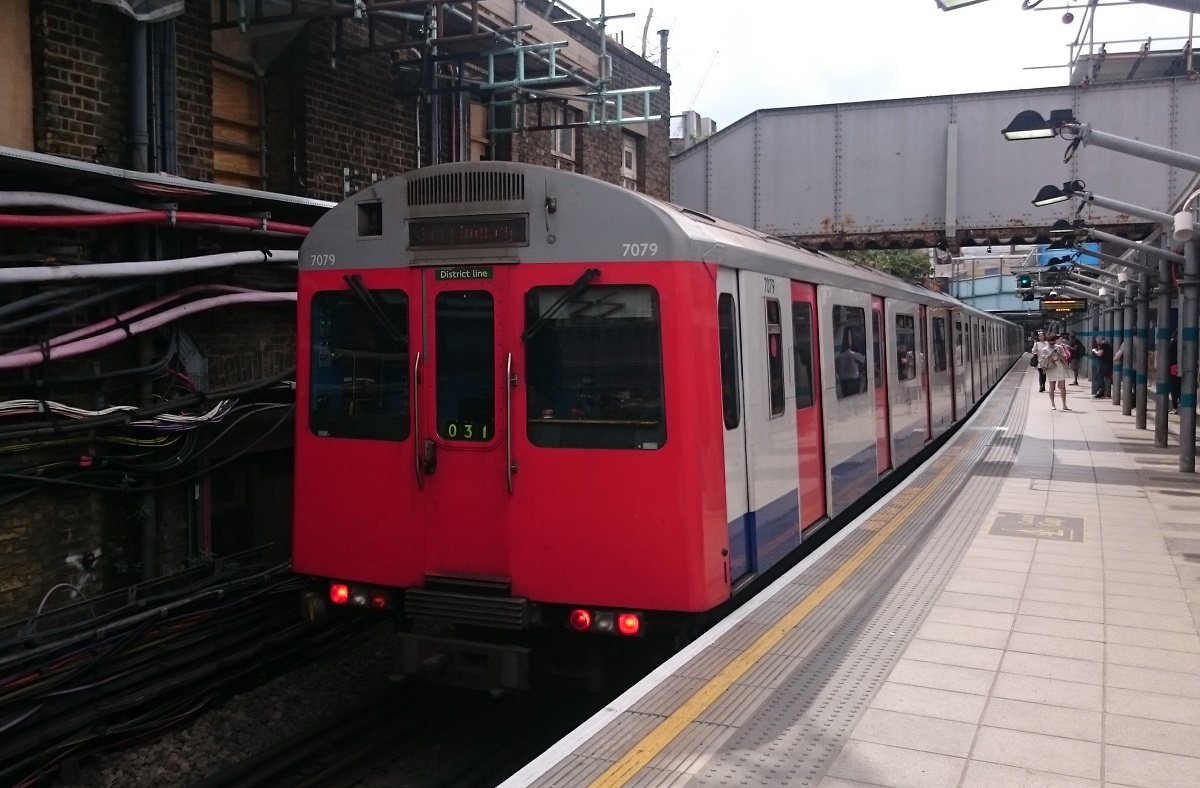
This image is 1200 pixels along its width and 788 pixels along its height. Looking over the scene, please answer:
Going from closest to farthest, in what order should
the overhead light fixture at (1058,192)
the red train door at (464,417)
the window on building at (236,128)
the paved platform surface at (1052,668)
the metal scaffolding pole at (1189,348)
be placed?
the paved platform surface at (1052,668), the red train door at (464,417), the window on building at (236,128), the overhead light fixture at (1058,192), the metal scaffolding pole at (1189,348)

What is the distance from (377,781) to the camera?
6016mm

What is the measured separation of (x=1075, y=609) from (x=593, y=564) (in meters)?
3.26

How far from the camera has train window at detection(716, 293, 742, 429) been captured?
5.83m

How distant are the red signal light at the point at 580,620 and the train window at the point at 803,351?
104 inches

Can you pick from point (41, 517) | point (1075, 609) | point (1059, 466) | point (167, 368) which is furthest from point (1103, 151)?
point (41, 517)

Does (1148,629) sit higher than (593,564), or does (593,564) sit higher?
(593,564)

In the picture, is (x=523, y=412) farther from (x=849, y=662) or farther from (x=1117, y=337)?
(x=1117, y=337)

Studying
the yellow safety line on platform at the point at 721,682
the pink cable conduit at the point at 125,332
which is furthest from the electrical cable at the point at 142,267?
the yellow safety line on platform at the point at 721,682

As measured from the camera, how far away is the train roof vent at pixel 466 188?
5.68 metres

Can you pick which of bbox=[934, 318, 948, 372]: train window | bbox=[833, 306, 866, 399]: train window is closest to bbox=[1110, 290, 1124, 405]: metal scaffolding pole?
bbox=[934, 318, 948, 372]: train window

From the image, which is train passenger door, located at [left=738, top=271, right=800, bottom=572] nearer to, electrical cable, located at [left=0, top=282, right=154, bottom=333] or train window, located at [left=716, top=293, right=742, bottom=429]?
train window, located at [left=716, top=293, right=742, bottom=429]

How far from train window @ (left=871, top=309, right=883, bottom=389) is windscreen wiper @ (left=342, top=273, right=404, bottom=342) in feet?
18.8

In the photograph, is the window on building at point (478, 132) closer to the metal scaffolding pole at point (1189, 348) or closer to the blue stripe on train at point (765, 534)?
the blue stripe on train at point (765, 534)

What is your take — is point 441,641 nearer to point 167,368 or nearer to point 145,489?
point 145,489
